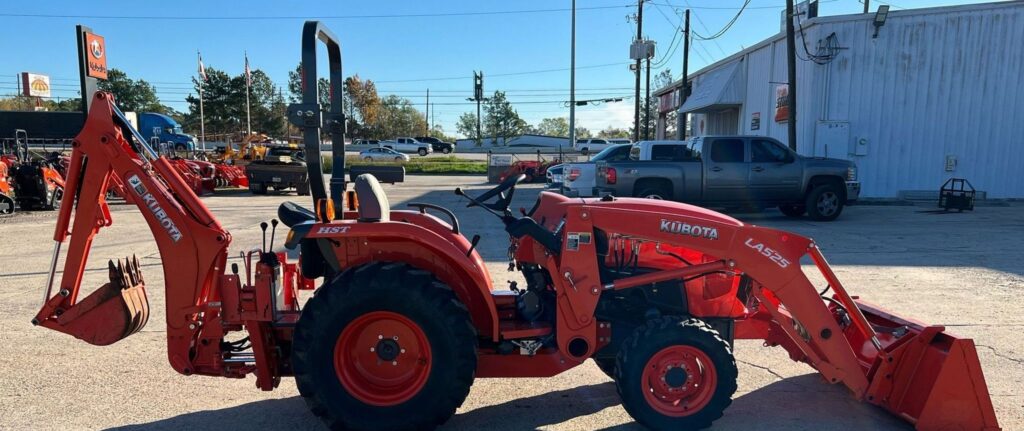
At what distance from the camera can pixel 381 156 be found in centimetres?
4728

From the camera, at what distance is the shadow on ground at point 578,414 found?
358cm

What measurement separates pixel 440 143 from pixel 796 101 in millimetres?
50235

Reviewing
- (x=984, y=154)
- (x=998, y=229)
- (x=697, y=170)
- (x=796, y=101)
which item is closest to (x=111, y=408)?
(x=697, y=170)

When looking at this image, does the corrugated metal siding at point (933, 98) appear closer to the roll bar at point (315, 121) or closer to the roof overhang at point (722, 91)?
the roof overhang at point (722, 91)

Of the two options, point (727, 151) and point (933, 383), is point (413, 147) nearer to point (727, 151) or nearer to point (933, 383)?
point (727, 151)

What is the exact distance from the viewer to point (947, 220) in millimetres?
13328

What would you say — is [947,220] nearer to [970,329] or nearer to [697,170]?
[697,170]

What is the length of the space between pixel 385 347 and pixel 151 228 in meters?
1.45

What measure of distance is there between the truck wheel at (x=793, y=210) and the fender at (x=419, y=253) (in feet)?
40.9

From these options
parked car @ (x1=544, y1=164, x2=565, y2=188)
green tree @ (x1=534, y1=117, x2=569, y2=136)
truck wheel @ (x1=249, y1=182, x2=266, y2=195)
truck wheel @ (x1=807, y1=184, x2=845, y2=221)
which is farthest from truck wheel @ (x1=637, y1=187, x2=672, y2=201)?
green tree @ (x1=534, y1=117, x2=569, y2=136)

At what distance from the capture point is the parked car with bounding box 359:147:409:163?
4512 cm

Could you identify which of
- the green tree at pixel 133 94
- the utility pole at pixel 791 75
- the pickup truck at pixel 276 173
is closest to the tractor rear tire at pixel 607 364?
the utility pole at pixel 791 75

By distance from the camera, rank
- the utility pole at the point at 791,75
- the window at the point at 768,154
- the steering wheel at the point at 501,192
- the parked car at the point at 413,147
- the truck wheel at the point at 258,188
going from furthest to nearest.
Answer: the parked car at the point at 413,147
the truck wheel at the point at 258,188
the utility pole at the point at 791,75
the window at the point at 768,154
the steering wheel at the point at 501,192

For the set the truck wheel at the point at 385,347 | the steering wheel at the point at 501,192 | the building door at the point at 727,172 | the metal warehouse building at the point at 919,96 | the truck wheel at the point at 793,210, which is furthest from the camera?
the metal warehouse building at the point at 919,96
